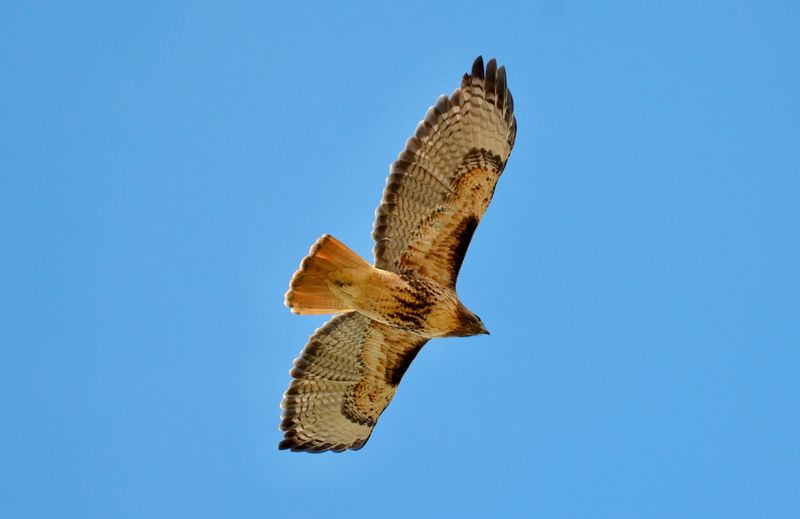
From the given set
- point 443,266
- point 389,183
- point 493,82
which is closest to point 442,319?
point 443,266

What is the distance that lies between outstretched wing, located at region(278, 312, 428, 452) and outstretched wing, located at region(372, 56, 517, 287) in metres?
1.09

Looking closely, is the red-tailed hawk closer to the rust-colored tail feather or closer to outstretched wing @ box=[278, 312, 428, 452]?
the rust-colored tail feather

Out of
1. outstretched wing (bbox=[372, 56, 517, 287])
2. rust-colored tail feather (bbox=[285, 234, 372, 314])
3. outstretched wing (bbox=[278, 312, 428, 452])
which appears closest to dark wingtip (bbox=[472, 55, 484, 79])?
outstretched wing (bbox=[372, 56, 517, 287])

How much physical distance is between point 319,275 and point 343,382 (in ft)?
6.18

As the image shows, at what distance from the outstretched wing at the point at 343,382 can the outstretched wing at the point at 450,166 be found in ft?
3.56

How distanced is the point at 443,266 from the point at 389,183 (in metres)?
1.01

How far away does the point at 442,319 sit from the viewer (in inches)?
421

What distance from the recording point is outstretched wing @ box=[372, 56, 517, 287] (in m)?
10.6

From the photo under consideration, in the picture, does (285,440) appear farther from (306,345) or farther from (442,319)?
(442,319)

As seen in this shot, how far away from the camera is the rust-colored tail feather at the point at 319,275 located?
33.6 ft

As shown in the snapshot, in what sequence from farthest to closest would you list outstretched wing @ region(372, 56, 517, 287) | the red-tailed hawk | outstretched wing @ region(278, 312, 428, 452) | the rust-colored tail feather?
1. outstretched wing @ region(278, 312, 428, 452)
2. outstretched wing @ region(372, 56, 517, 287)
3. the red-tailed hawk
4. the rust-colored tail feather

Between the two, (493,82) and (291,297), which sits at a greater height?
(493,82)

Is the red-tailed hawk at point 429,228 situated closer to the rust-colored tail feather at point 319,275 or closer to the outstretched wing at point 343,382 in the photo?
the rust-colored tail feather at point 319,275

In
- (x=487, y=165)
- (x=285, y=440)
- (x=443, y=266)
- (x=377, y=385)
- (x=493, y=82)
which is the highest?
(x=493, y=82)
